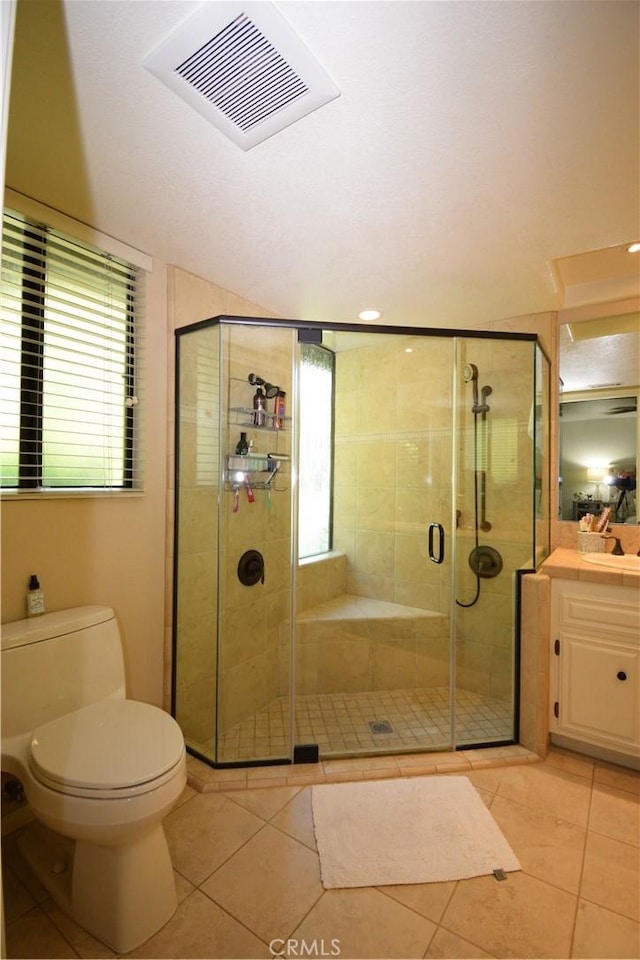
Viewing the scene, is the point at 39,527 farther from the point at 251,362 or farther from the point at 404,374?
the point at 404,374

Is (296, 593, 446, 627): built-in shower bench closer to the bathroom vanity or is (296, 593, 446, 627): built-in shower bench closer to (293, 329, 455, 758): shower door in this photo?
(293, 329, 455, 758): shower door

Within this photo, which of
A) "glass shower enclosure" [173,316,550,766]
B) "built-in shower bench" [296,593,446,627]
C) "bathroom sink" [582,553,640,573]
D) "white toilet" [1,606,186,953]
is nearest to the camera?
"white toilet" [1,606,186,953]

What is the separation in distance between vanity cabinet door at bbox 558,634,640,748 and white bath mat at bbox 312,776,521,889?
627 millimetres

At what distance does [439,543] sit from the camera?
2.74 metres

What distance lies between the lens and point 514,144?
133cm

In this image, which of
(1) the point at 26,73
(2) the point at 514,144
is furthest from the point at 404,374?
(1) the point at 26,73

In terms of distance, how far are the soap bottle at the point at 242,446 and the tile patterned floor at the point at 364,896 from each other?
59.6 inches

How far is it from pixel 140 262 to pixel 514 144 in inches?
61.5

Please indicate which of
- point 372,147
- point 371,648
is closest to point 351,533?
point 371,648

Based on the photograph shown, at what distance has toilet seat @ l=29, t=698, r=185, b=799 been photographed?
1.21m

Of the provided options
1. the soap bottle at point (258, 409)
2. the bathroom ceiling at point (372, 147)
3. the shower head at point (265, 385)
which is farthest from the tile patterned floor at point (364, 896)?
the bathroom ceiling at point (372, 147)

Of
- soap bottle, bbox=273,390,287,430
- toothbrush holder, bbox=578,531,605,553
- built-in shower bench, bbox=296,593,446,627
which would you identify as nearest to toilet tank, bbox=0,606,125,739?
built-in shower bench, bbox=296,593,446,627

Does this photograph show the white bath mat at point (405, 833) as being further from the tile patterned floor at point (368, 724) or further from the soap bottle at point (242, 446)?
the soap bottle at point (242, 446)

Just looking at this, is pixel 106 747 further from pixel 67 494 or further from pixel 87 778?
pixel 67 494
